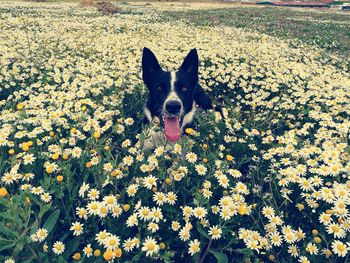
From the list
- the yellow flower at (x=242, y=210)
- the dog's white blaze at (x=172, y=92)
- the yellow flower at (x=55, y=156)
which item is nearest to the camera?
the yellow flower at (x=242, y=210)

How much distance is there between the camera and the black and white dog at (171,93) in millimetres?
5188

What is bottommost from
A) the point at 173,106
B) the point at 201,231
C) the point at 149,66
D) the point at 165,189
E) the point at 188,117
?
the point at 188,117

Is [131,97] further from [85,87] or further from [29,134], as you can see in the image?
[29,134]

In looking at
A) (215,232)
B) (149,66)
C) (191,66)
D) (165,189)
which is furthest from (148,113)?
(215,232)

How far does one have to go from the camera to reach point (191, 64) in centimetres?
591

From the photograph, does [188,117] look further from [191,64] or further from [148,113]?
[191,64]

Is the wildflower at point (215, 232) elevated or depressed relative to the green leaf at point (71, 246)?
elevated

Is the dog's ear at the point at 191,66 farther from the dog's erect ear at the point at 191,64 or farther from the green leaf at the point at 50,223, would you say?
the green leaf at the point at 50,223

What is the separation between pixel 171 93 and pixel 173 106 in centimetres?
49

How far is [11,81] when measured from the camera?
21.0 ft

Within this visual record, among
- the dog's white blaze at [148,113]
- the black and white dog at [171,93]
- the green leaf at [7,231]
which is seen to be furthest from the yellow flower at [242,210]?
the dog's white blaze at [148,113]

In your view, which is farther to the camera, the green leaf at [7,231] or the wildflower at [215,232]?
the wildflower at [215,232]

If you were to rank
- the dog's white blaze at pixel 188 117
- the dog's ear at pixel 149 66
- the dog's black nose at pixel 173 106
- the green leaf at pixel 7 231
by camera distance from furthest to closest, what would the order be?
the dog's ear at pixel 149 66 < the dog's white blaze at pixel 188 117 < the dog's black nose at pixel 173 106 < the green leaf at pixel 7 231

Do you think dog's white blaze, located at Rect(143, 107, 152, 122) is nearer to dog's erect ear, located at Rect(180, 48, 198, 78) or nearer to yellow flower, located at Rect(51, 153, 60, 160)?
dog's erect ear, located at Rect(180, 48, 198, 78)
